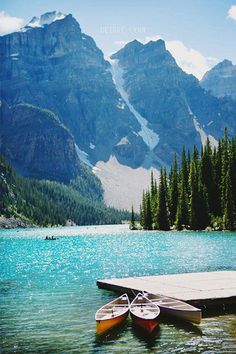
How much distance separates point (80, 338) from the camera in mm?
20984

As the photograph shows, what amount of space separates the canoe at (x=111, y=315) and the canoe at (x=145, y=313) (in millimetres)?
493

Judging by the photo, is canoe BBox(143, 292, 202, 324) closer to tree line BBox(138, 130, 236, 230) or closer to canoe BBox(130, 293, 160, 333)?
canoe BBox(130, 293, 160, 333)

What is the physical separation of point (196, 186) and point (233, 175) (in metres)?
10.2

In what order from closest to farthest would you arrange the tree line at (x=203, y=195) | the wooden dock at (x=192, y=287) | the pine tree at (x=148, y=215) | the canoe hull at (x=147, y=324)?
the canoe hull at (x=147, y=324)
the wooden dock at (x=192, y=287)
the tree line at (x=203, y=195)
the pine tree at (x=148, y=215)

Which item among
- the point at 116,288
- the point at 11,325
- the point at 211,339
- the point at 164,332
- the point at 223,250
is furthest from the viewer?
the point at 223,250

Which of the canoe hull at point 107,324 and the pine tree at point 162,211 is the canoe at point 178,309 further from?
the pine tree at point 162,211

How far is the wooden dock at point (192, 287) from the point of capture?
25625 mm

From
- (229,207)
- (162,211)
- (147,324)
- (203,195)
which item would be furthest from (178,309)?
(162,211)

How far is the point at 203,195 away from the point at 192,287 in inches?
3836

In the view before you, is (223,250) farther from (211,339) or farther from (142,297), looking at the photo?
(211,339)

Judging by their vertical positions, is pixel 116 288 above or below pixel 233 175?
below

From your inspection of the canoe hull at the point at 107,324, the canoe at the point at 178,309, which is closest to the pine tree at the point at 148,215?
the canoe at the point at 178,309

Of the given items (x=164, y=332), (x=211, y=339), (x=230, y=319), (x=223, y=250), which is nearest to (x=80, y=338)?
(x=164, y=332)

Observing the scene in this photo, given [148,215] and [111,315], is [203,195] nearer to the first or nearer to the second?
[148,215]
